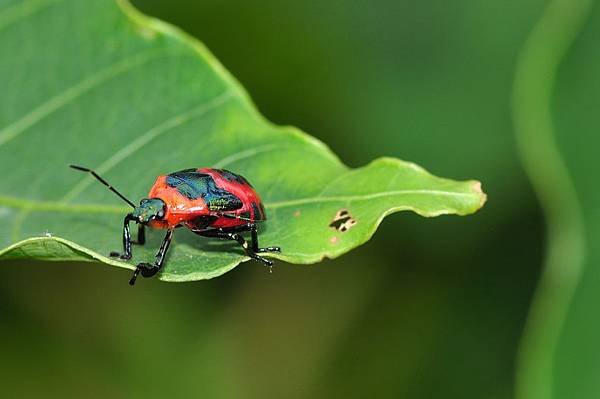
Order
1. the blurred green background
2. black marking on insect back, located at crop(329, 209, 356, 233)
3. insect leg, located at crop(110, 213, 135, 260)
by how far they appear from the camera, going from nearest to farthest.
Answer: black marking on insect back, located at crop(329, 209, 356, 233), insect leg, located at crop(110, 213, 135, 260), the blurred green background

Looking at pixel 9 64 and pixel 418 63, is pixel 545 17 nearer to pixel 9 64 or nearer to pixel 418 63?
pixel 418 63

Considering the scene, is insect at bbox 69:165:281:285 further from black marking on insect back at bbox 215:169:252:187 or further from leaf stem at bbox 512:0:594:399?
leaf stem at bbox 512:0:594:399

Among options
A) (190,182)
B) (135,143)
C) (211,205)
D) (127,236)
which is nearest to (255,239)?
(211,205)

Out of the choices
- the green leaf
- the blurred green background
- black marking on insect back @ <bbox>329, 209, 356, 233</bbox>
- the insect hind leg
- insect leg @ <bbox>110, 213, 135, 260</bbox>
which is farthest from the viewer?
the blurred green background

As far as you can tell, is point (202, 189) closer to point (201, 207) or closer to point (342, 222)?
point (201, 207)

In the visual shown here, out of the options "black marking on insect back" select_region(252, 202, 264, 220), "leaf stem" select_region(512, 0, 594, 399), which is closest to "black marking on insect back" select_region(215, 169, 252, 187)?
"black marking on insect back" select_region(252, 202, 264, 220)

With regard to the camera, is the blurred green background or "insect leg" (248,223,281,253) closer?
"insect leg" (248,223,281,253)
